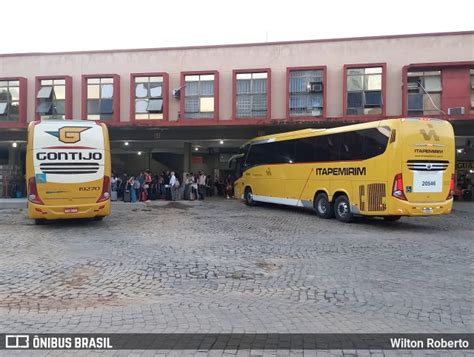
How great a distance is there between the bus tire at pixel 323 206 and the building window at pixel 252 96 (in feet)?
27.9

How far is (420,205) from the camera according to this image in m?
12.6

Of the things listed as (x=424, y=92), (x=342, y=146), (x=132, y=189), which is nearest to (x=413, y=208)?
(x=342, y=146)

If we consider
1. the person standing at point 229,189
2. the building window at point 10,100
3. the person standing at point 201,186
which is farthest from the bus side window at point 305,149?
the building window at point 10,100

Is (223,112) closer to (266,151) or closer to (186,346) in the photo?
(266,151)

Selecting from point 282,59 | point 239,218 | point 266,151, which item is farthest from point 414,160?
point 282,59

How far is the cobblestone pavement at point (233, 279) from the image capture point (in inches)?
200

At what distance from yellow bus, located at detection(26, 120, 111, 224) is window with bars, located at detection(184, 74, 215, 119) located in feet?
36.2

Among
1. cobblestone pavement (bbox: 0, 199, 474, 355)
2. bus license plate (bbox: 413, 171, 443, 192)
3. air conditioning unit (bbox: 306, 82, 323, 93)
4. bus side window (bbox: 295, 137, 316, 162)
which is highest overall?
air conditioning unit (bbox: 306, 82, 323, 93)

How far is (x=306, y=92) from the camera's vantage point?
22.9m

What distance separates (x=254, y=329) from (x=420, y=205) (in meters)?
9.37

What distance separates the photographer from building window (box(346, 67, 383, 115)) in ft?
73.1

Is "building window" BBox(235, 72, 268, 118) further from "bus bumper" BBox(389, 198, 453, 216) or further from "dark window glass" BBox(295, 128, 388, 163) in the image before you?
"bus bumper" BBox(389, 198, 453, 216)

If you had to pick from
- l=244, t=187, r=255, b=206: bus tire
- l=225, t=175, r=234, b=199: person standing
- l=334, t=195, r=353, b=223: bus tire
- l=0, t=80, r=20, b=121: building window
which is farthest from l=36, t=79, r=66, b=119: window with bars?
A: l=334, t=195, r=353, b=223: bus tire

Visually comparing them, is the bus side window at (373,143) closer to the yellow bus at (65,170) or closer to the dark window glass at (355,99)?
the yellow bus at (65,170)
